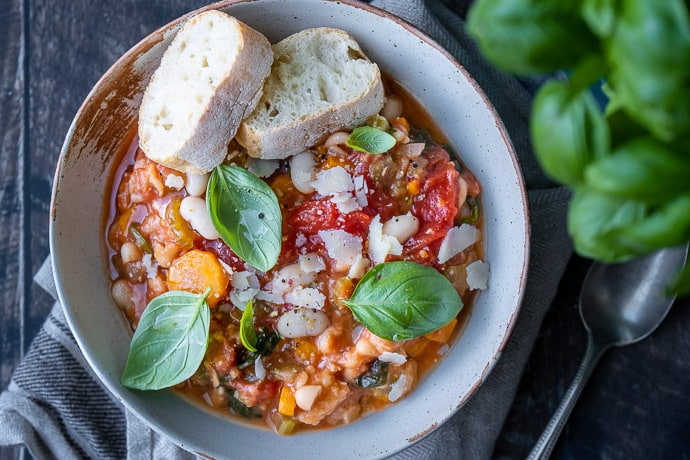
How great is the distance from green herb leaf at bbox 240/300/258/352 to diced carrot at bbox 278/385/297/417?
0.20 meters

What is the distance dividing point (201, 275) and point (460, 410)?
1142 mm

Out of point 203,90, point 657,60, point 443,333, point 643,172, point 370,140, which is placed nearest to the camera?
point 657,60

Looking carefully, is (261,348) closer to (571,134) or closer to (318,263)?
(318,263)

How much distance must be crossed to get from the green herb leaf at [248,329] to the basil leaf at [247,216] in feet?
0.52

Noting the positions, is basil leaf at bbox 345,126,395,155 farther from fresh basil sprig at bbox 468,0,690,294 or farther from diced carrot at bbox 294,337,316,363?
fresh basil sprig at bbox 468,0,690,294

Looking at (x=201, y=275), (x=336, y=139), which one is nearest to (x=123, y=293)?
(x=201, y=275)

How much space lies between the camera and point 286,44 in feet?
8.77

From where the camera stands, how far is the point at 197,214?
2.63 meters

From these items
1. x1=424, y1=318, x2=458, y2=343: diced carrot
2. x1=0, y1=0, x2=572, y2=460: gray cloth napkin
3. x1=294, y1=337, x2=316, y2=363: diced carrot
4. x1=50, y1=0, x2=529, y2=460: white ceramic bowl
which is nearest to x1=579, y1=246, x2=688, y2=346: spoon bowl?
x1=0, y1=0, x2=572, y2=460: gray cloth napkin

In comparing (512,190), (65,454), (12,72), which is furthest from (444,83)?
(65,454)

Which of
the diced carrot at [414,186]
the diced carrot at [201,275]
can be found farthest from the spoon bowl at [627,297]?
the diced carrot at [201,275]

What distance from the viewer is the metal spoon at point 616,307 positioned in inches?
119

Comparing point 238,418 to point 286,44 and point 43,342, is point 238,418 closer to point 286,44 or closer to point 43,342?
point 43,342

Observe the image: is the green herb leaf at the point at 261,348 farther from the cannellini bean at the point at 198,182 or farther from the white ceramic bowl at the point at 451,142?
the cannellini bean at the point at 198,182
